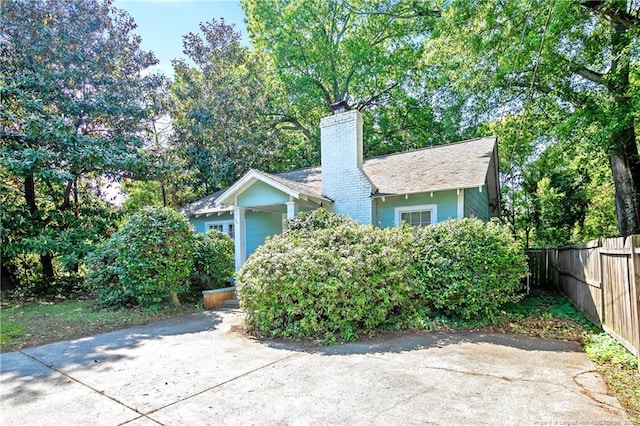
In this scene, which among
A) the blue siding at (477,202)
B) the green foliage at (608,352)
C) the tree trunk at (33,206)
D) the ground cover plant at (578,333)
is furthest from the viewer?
the tree trunk at (33,206)

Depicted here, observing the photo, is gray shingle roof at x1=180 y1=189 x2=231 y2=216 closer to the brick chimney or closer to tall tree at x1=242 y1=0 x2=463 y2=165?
the brick chimney

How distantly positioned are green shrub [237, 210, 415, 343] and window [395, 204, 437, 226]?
3265 mm

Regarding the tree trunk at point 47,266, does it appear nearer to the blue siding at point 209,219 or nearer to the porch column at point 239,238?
the blue siding at point 209,219

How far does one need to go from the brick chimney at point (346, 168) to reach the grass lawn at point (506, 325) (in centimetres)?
473

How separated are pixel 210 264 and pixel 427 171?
6967 millimetres

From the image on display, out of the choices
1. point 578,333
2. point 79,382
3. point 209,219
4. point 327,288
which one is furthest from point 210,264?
point 578,333

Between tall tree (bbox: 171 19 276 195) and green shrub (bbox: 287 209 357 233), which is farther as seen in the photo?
tall tree (bbox: 171 19 276 195)

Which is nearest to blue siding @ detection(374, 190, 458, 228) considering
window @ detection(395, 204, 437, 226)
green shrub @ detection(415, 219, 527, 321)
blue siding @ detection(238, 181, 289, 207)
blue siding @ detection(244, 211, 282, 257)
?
window @ detection(395, 204, 437, 226)

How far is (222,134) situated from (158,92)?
4.96 m

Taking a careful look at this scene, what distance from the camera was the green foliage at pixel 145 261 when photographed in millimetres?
8141

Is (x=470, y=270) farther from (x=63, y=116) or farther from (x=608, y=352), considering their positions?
(x=63, y=116)

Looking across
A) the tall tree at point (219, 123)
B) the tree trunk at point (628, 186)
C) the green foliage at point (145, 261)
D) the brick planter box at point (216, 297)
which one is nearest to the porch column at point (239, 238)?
the brick planter box at point (216, 297)

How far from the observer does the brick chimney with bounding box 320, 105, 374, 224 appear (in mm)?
10602

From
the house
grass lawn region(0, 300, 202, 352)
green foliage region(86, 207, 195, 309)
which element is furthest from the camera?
the house
